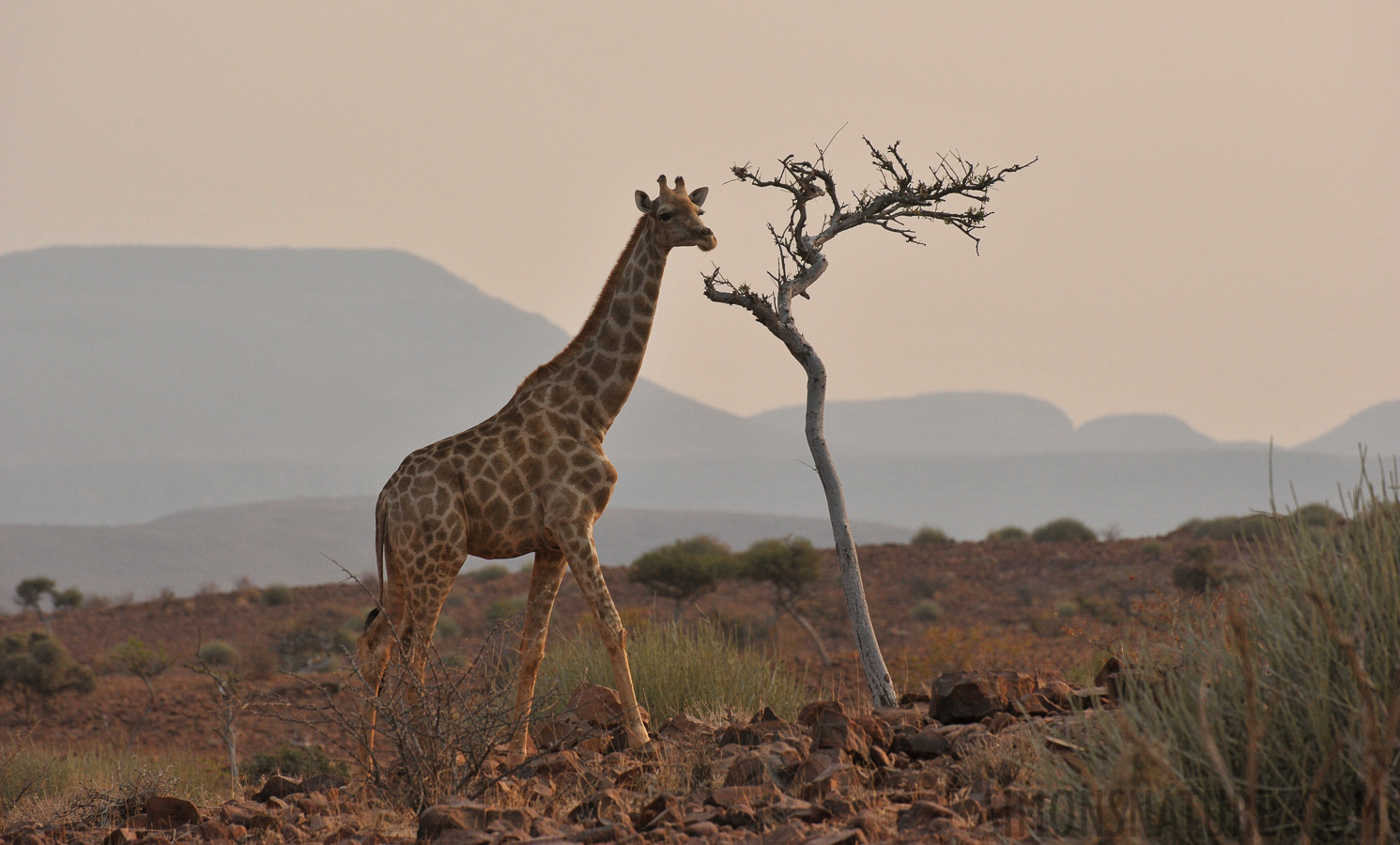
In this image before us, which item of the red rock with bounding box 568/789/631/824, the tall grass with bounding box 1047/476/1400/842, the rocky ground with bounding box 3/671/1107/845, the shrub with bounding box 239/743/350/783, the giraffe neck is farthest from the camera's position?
the shrub with bounding box 239/743/350/783

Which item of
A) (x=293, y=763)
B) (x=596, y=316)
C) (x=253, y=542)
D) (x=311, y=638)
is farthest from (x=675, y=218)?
(x=253, y=542)

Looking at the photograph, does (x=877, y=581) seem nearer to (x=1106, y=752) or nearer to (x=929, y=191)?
(x=929, y=191)

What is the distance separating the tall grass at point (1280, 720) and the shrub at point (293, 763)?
11.9 m

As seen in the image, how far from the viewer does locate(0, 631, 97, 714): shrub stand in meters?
23.4

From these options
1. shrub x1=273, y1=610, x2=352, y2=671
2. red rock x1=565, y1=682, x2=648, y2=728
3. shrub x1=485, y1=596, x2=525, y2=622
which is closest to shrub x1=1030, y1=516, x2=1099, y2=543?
shrub x1=485, y1=596, x2=525, y2=622

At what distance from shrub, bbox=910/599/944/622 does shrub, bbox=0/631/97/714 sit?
18.5 metres

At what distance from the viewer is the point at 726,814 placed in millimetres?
5719

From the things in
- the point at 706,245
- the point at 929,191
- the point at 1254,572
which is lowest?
the point at 1254,572

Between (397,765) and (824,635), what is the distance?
22.9 meters

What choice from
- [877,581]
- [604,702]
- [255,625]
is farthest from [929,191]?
[255,625]

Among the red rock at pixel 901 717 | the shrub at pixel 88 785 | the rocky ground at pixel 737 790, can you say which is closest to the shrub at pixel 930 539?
the rocky ground at pixel 737 790

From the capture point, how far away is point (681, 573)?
1099 inches

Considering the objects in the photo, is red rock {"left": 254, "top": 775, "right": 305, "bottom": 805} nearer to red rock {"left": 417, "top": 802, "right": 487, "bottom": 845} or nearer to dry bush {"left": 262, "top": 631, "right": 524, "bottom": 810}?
dry bush {"left": 262, "top": 631, "right": 524, "bottom": 810}

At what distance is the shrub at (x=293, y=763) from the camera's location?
15.2 meters
